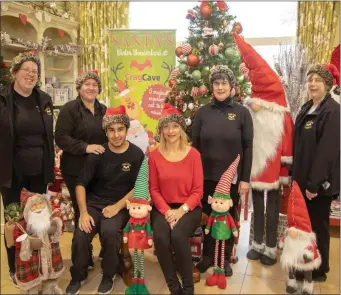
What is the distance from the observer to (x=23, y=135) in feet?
7.49

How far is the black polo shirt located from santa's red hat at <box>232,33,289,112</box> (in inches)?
10.8

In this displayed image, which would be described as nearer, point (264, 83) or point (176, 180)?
point (176, 180)

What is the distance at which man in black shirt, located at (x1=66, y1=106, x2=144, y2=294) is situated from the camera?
2.21 meters

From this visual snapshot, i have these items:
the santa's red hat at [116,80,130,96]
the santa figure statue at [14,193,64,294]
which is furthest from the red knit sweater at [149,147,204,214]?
the santa's red hat at [116,80,130,96]

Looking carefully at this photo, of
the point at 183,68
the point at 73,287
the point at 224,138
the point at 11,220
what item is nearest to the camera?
the point at 11,220

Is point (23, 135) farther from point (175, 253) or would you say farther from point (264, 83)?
point (264, 83)

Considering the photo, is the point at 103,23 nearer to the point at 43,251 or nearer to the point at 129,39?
the point at 129,39

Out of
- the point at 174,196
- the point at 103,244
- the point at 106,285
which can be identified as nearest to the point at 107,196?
the point at 103,244

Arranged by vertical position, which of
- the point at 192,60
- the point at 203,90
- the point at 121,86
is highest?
the point at 192,60

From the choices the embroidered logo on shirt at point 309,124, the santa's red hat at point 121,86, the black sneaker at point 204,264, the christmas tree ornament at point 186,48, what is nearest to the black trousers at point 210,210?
the black sneaker at point 204,264

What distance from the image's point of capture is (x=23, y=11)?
449cm

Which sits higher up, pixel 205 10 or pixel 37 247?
pixel 205 10

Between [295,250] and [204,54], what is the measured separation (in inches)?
79.2

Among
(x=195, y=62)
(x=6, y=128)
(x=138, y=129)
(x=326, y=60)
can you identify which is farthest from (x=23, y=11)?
(x=326, y=60)
